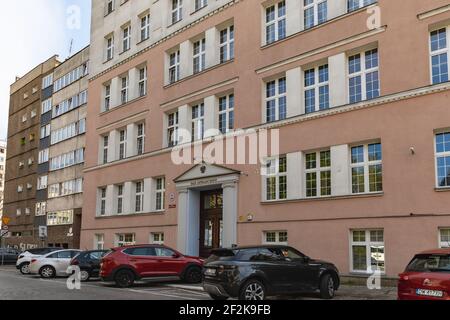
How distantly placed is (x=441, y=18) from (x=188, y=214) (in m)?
15.0

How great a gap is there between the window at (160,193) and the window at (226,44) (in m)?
7.73

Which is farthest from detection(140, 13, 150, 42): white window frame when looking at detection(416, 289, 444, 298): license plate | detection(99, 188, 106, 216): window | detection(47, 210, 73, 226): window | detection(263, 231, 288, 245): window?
detection(416, 289, 444, 298): license plate

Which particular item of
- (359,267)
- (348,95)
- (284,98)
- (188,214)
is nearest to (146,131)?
(188,214)

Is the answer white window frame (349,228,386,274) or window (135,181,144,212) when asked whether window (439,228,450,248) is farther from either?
window (135,181,144,212)

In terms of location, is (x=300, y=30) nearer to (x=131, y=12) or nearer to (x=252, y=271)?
(x=252, y=271)

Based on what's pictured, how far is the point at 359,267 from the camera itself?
19.6 metres

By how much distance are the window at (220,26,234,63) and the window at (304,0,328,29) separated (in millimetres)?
4744

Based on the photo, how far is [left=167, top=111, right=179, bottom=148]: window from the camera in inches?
1169

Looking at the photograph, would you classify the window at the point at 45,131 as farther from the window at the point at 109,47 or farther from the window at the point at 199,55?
the window at the point at 199,55

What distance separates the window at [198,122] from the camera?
27.9 m

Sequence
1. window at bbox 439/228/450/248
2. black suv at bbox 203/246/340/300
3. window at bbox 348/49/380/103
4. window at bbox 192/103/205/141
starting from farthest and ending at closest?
window at bbox 192/103/205/141 → window at bbox 348/49/380/103 → window at bbox 439/228/450/248 → black suv at bbox 203/246/340/300

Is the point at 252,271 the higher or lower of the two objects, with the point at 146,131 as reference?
lower

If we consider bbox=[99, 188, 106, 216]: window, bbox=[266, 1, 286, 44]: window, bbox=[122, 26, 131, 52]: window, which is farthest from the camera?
bbox=[122, 26, 131, 52]: window

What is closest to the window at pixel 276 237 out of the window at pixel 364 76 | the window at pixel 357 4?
the window at pixel 364 76
